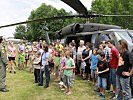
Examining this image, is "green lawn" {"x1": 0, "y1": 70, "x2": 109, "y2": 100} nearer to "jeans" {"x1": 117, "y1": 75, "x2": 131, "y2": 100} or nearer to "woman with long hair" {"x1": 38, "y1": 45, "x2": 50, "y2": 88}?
"woman with long hair" {"x1": 38, "y1": 45, "x2": 50, "y2": 88}

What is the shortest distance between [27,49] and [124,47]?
8916mm

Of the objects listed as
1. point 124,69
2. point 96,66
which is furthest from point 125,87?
point 96,66

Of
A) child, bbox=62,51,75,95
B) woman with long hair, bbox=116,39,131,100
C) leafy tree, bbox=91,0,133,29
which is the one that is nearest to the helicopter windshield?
A: child, bbox=62,51,75,95

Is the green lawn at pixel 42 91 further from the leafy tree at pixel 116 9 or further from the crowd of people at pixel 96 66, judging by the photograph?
the leafy tree at pixel 116 9

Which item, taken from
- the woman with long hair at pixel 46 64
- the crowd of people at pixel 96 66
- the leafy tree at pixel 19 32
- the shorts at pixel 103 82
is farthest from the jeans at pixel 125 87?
the leafy tree at pixel 19 32

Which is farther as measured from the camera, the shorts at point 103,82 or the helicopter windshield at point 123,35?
the helicopter windshield at point 123,35

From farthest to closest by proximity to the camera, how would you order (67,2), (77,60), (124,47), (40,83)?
(77,60), (40,83), (124,47), (67,2)

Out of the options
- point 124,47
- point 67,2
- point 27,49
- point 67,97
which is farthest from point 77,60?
point 67,2

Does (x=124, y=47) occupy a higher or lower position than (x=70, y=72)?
higher

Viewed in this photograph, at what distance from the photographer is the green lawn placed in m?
8.02

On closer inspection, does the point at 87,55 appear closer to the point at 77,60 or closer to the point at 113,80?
the point at 77,60

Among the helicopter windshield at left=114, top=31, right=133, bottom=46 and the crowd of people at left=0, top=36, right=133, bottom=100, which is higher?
the helicopter windshield at left=114, top=31, right=133, bottom=46

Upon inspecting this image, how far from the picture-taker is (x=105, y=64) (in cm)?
770

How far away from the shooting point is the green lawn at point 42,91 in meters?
8.02
